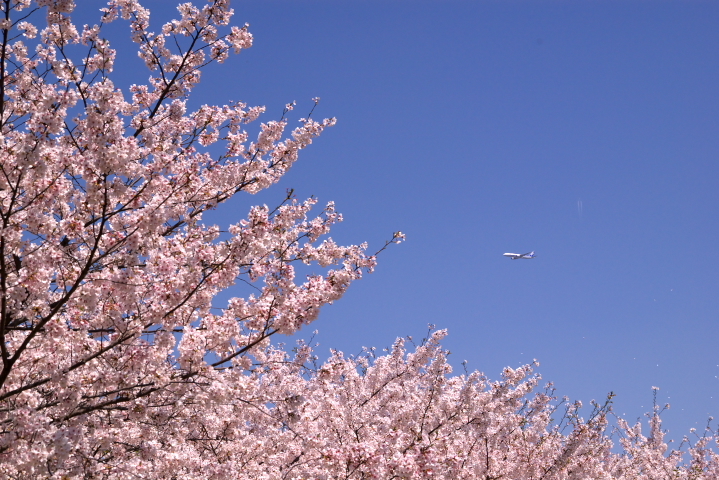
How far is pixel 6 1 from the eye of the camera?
6172 mm

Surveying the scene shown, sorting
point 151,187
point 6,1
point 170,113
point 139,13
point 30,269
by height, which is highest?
point 139,13

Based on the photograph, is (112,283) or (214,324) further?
(214,324)

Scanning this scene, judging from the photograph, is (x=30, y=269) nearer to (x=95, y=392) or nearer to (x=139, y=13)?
(x=95, y=392)

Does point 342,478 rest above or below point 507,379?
below

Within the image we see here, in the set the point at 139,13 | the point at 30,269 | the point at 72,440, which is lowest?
the point at 72,440

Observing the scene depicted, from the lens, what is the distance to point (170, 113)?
8688 millimetres

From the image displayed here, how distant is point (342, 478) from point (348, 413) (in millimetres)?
3620

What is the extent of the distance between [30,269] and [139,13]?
4.40 metres

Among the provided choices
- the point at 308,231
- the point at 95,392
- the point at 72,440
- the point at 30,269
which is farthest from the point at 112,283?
the point at 308,231

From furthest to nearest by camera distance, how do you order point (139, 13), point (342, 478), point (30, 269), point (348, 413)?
point (348, 413)
point (139, 13)
point (342, 478)
point (30, 269)

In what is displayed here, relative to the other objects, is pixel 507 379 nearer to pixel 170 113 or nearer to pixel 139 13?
pixel 170 113

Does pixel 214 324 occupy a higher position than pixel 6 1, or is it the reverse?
pixel 6 1

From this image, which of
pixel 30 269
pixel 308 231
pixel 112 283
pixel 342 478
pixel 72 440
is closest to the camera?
pixel 72 440

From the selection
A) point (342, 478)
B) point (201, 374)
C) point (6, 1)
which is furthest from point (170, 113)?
point (342, 478)
